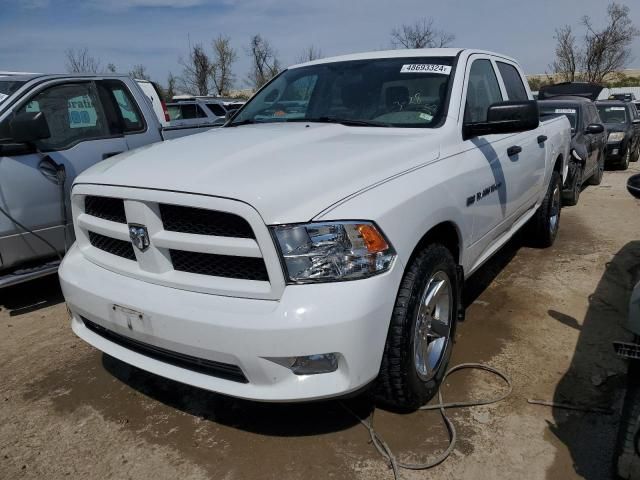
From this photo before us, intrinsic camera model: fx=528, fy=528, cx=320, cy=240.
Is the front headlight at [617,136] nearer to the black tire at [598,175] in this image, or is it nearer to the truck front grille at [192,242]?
the black tire at [598,175]

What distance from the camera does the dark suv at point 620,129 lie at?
11812 millimetres

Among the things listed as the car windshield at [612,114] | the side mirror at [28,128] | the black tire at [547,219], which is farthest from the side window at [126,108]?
the car windshield at [612,114]

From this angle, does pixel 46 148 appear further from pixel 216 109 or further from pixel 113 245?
pixel 216 109

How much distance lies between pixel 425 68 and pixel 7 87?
3.39 meters

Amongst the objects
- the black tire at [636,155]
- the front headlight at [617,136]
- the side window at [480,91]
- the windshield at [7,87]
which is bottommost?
the black tire at [636,155]

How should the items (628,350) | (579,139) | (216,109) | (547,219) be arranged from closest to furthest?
(628,350) → (547,219) → (579,139) → (216,109)

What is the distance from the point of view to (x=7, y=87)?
14.3ft

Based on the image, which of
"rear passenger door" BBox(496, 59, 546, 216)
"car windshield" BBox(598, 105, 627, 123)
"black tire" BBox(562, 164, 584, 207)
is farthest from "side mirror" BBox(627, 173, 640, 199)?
"car windshield" BBox(598, 105, 627, 123)

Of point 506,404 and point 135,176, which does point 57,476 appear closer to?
point 135,176

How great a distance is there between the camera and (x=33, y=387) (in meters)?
3.17

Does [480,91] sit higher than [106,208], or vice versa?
[480,91]

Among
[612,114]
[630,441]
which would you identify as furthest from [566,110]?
[630,441]

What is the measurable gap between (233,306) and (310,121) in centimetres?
177

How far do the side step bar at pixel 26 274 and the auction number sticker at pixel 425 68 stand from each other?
3.03m
